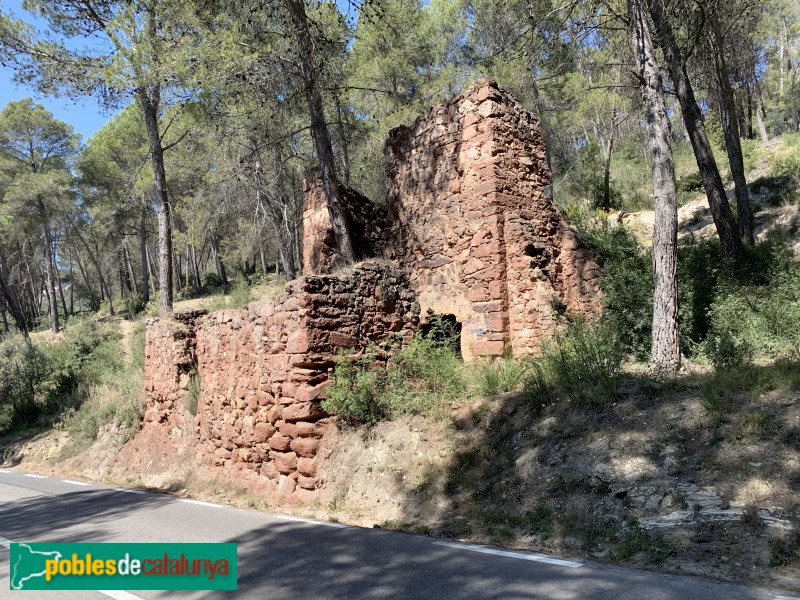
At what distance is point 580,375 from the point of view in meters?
7.11

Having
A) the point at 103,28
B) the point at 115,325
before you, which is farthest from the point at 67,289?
the point at 103,28

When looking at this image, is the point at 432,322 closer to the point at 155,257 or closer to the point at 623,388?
the point at 623,388

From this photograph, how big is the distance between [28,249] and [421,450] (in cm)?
3888

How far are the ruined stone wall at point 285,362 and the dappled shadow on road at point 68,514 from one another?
1649mm

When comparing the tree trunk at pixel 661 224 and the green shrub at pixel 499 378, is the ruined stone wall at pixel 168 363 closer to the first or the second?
the green shrub at pixel 499 378

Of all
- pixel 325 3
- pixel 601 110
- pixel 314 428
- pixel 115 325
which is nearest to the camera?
pixel 314 428

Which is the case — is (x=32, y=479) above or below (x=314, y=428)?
below

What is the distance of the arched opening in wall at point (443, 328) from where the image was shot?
394 inches

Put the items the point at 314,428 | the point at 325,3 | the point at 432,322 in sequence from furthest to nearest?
the point at 325,3
the point at 432,322
the point at 314,428

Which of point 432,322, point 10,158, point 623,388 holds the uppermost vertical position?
point 10,158

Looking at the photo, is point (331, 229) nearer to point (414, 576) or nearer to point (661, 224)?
point (661, 224)

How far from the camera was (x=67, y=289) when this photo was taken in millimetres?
61250

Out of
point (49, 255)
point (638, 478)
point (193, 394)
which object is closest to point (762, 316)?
point (638, 478)

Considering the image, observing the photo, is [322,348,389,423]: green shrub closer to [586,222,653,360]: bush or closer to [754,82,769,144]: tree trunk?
[586,222,653,360]: bush
